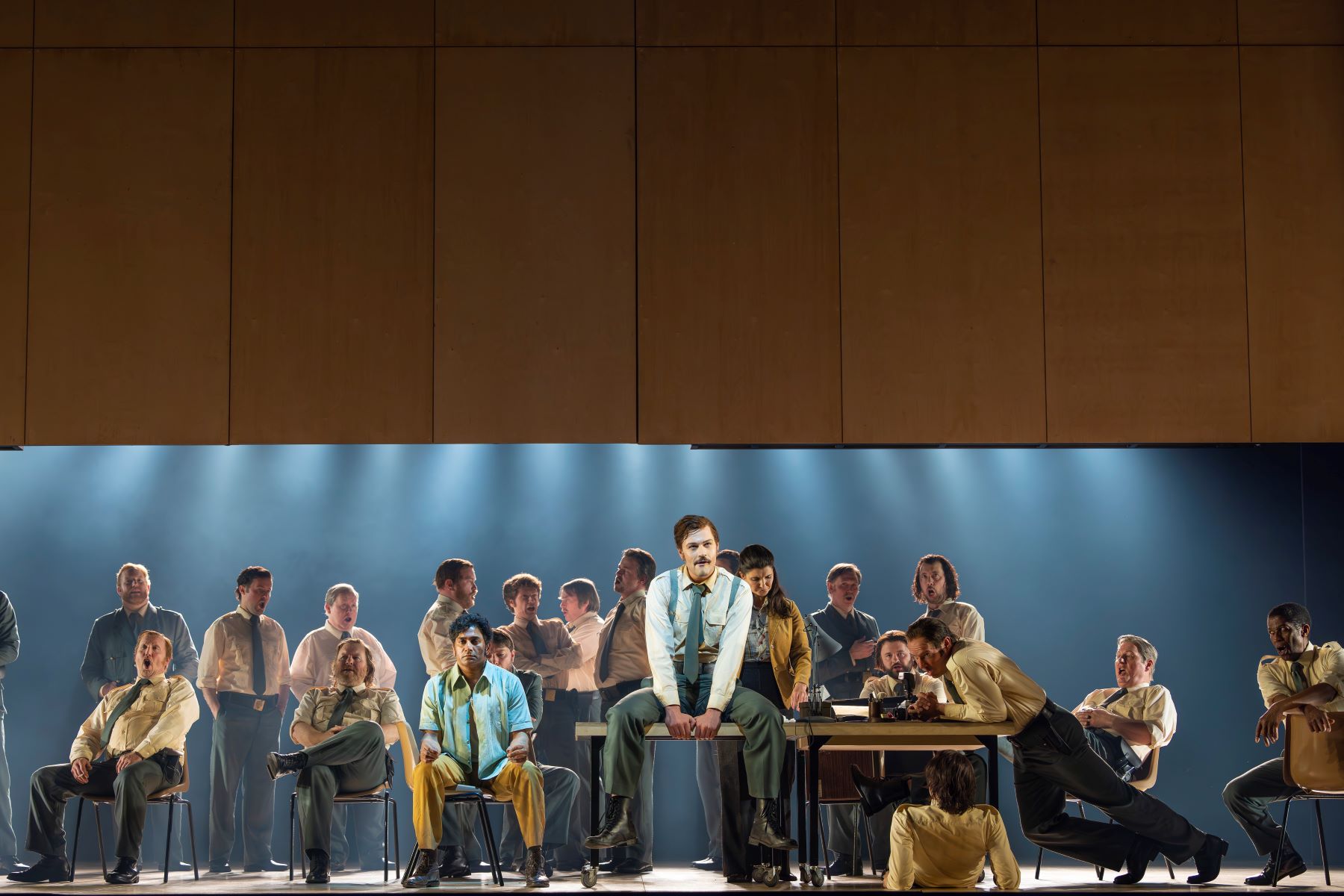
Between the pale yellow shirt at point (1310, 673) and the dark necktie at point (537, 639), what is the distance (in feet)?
12.6

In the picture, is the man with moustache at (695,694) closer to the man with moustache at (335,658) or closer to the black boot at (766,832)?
the black boot at (766,832)

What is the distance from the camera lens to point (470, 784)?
6086mm

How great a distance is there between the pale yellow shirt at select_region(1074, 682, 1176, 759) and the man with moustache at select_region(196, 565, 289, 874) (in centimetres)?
450

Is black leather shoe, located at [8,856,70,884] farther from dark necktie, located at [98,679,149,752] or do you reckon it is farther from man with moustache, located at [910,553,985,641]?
man with moustache, located at [910,553,985,641]

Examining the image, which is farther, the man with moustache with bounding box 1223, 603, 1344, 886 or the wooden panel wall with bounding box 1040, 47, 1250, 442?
the wooden panel wall with bounding box 1040, 47, 1250, 442

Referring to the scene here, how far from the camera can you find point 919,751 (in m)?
6.87

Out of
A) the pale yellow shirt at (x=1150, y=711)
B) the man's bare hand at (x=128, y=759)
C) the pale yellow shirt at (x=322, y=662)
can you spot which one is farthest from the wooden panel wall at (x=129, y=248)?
the pale yellow shirt at (x=1150, y=711)

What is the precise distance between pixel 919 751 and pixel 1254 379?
2865mm

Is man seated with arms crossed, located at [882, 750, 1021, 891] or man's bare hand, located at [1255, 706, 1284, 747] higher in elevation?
man's bare hand, located at [1255, 706, 1284, 747]

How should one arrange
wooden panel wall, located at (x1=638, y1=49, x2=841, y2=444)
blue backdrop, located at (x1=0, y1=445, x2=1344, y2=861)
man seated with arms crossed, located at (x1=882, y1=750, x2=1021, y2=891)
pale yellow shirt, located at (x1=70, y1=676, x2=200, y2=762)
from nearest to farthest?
man seated with arms crossed, located at (x1=882, y1=750, x2=1021, y2=891) < pale yellow shirt, located at (x1=70, y1=676, x2=200, y2=762) < wooden panel wall, located at (x1=638, y1=49, x2=841, y2=444) < blue backdrop, located at (x1=0, y1=445, x2=1344, y2=861)

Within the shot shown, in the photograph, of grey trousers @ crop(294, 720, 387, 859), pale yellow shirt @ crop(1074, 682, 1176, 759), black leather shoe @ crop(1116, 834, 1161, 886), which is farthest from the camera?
pale yellow shirt @ crop(1074, 682, 1176, 759)

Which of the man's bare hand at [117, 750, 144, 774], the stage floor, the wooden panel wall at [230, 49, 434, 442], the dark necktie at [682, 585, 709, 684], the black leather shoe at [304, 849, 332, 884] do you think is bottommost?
the stage floor

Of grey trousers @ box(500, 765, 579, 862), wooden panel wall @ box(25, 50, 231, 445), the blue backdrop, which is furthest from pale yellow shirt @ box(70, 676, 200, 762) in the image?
grey trousers @ box(500, 765, 579, 862)

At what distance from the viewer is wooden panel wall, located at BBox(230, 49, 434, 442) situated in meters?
7.39
